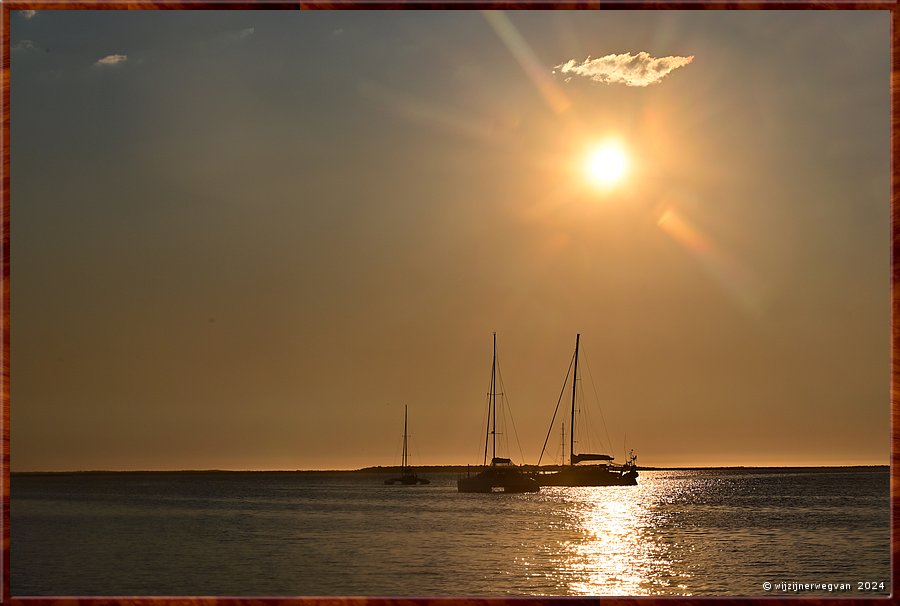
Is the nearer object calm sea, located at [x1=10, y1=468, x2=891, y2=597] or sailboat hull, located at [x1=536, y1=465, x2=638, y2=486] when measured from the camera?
calm sea, located at [x1=10, y1=468, x2=891, y2=597]

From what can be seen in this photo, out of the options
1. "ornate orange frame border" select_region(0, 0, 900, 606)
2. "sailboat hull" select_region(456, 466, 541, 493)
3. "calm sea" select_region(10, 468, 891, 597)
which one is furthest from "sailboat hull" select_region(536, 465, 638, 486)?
"ornate orange frame border" select_region(0, 0, 900, 606)

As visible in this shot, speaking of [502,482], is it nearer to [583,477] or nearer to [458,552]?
[583,477]

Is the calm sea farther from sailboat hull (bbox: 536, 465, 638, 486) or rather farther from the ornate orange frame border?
sailboat hull (bbox: 536, 465, 638, 486)

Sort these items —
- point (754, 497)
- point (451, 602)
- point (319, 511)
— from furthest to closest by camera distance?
point (754, 497), point (319, 511), point (451, 602)

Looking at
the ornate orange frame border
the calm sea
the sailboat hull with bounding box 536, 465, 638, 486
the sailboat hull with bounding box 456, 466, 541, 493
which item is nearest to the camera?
the ornate orange frame border

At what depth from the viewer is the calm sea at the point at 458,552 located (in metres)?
21.9

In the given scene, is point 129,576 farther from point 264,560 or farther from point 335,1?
point 335,1

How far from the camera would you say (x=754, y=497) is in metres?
66.5

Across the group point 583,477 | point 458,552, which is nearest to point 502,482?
point 583,477

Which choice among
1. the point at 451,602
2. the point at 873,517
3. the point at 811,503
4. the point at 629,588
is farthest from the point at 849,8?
the point at 811,503

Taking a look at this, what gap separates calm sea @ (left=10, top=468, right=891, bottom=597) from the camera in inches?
863

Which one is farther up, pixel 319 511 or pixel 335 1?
pixel 335 1

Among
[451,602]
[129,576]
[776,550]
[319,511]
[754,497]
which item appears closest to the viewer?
[451,602]

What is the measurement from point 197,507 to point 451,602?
53989 mm
